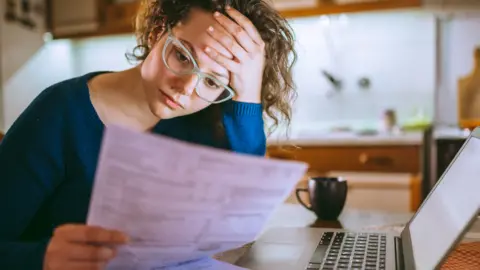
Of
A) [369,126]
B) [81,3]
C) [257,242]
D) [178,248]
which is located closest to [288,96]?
[257,242]

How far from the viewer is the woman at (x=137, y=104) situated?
0.72m

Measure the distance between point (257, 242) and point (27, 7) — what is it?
110 inches

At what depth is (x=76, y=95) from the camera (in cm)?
81

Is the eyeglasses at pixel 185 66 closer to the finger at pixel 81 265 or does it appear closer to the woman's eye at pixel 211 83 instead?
the woman's eye at pixel 211 83

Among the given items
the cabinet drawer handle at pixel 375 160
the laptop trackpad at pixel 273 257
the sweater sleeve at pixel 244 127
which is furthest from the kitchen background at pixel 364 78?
the laptop trackpad at pixel 273 257

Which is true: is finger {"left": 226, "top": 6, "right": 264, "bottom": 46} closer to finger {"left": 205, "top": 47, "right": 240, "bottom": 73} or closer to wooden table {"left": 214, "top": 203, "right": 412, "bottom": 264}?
finger {"left": 205, "top": 47, "right": 240, "bottom": 73}

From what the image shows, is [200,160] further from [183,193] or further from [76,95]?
[76,95]

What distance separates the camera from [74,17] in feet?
10.9

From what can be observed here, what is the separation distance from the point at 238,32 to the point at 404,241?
1.33 feet

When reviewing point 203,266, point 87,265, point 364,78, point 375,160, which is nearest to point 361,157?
point 375,160

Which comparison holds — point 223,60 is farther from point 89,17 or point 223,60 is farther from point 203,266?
point 89,17

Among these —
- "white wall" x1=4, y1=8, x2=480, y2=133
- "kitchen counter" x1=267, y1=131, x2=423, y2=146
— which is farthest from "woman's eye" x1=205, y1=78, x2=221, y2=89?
"white wall" x1=4, y1=8, x2=480, y2=133

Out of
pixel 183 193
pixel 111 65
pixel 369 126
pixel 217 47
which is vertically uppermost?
pixel 217 47

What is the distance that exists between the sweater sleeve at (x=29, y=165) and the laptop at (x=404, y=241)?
0.29 meters
